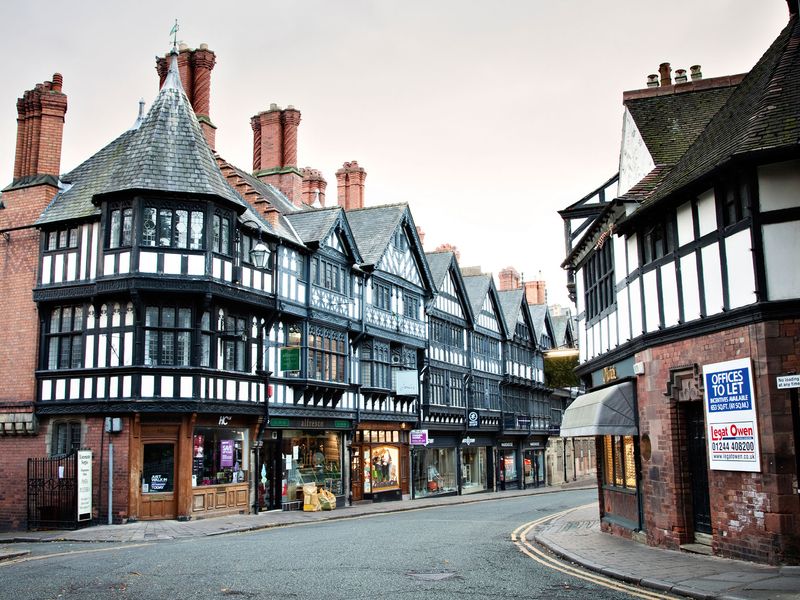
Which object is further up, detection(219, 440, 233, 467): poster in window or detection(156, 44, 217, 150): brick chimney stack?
detection(156, 44, 217, 150): brick chimney stack

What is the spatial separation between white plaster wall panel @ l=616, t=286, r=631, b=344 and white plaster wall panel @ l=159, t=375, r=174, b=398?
1358 cm

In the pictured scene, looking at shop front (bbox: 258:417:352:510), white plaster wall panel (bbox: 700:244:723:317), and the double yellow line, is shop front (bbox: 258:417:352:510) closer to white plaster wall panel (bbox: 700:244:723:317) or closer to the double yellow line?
the double yellow line

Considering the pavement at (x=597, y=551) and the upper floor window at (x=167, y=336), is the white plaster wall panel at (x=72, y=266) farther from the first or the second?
the pavement at (x=597, y=551)

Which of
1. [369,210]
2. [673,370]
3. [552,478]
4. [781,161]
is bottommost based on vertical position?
[552,478]

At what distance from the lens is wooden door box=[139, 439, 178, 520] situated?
23922 mm

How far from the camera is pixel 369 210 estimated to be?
39406 mm

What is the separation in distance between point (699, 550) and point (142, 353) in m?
16.8

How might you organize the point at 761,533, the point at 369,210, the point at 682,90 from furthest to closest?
1. the point at 369,210
2. the point at 682,90
3. the point at 761,533

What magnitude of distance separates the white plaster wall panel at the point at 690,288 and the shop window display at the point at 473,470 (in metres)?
33.3

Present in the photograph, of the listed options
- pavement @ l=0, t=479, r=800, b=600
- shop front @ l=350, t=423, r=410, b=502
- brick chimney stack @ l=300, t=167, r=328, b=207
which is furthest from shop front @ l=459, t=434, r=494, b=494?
pavement @ l=0, t=479, r=800, b=600

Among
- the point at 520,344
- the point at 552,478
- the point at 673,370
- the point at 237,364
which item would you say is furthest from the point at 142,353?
the point at 552,478

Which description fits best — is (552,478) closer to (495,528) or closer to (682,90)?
(495,528)

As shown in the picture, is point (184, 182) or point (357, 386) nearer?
point (184, 182)

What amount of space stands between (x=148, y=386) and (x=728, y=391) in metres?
17.1
